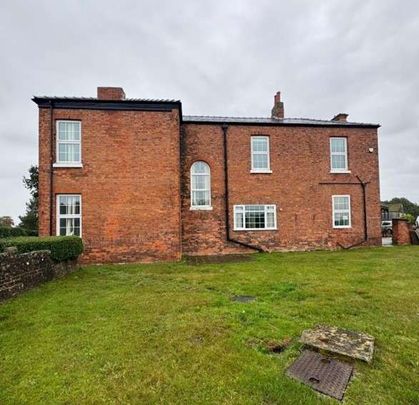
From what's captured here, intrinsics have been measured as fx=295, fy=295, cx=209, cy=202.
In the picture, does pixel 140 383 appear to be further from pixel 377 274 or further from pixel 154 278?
pixel 377 274

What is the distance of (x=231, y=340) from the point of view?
4.37m

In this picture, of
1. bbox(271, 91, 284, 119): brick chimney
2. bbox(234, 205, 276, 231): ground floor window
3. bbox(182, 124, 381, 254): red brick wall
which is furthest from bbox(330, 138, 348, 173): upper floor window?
bbox(234, 205, 276, 231): ground floor window

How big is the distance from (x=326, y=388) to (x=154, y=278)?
6751 millimetres

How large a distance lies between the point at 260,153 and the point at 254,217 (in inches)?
134

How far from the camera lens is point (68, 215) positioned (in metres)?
12.6

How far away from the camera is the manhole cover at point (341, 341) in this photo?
12.8ft

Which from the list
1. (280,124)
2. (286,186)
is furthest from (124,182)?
(280,124)

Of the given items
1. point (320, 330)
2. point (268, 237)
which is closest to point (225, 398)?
point (320, 330)

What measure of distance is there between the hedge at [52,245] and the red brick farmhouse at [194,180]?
2153 mm

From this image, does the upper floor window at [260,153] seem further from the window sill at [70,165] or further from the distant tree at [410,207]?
the distant tree at [410,207]

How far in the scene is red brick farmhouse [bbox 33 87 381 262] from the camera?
12.6 metres

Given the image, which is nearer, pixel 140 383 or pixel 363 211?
pixel 140 383

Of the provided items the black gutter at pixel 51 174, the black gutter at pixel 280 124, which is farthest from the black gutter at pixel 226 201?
the black gutter at pixel 51 174

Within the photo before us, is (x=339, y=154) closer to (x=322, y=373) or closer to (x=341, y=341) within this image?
(x=341, y=341)
